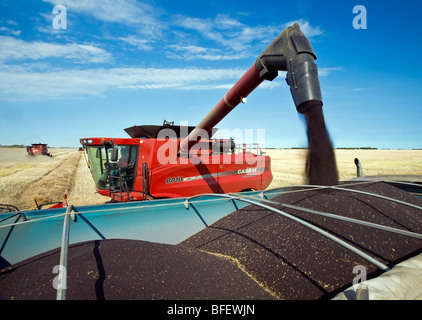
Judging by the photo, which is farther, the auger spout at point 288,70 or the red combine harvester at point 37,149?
the red combine harvester at point 37,149

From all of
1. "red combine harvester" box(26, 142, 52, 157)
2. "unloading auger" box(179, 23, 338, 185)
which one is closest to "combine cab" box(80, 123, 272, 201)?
"unloading auger" box(179, 23, 338, 185)

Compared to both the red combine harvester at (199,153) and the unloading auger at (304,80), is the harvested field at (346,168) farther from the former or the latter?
the red combine harvester at (199,153)

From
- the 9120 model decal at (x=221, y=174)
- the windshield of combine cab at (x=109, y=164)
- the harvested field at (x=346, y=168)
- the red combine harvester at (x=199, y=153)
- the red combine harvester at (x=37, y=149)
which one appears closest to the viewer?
the red combine harvester at (x=199, y=153)

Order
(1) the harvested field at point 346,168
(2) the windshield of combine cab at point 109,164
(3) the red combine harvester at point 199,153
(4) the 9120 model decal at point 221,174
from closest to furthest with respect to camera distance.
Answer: (3) the red combine harvester at point 199,153 < (1) the harvested field at point 346,168 < (2) the windshield of combine cab at point 109,164 < (4) the 9120 model decal at point 221,174

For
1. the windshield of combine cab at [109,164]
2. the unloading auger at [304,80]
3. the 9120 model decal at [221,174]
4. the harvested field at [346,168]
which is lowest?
the harvested field at [346,168]

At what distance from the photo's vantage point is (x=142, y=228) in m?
3.46

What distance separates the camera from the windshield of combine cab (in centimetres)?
527

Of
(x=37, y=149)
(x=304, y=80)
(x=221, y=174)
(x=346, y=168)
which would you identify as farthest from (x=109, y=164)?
(x=37, y=149)

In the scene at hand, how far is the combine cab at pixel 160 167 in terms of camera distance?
5.32 m

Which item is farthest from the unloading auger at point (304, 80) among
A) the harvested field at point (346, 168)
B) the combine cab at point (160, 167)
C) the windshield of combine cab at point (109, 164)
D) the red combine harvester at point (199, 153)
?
the windshield of combine cab at point (109, 164)

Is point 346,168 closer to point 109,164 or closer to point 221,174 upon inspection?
point 221,174

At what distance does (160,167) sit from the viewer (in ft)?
18.4

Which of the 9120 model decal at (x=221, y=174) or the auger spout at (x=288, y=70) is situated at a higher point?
the auger spout at (x=288, y=70)
